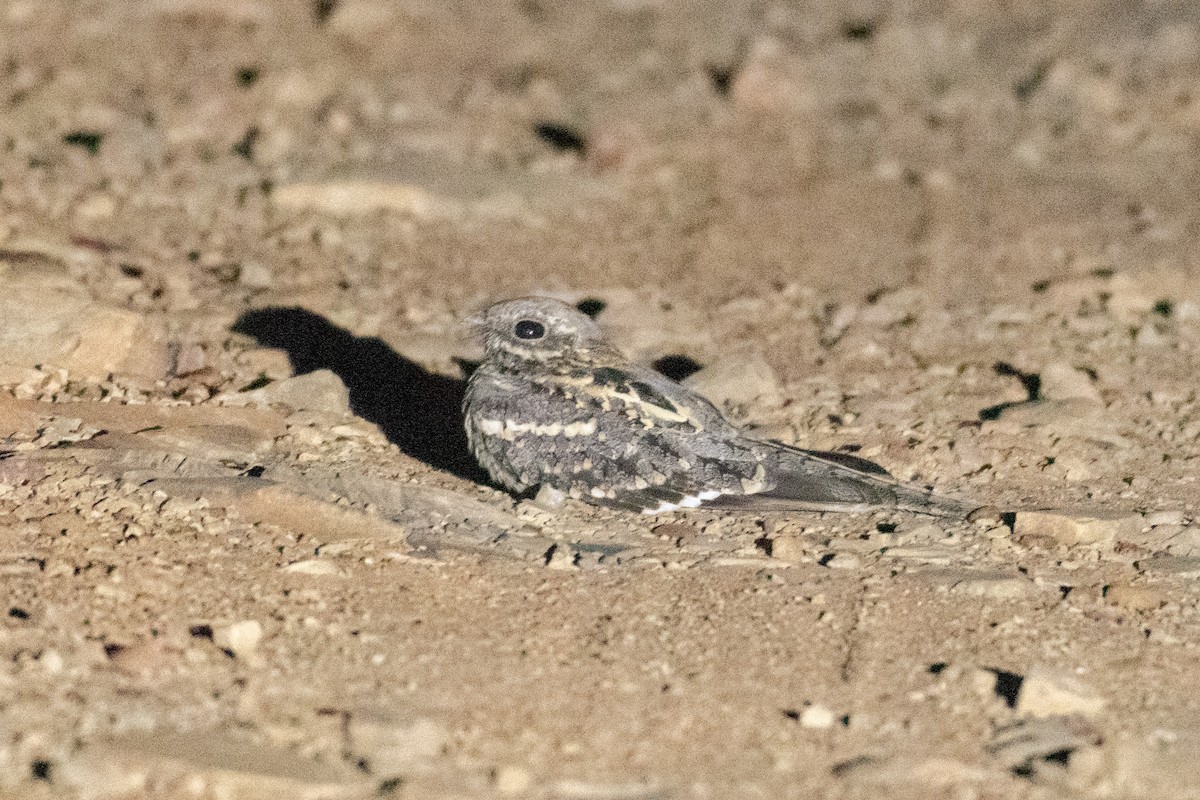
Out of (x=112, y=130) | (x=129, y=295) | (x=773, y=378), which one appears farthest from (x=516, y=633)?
(x=112, y=130)

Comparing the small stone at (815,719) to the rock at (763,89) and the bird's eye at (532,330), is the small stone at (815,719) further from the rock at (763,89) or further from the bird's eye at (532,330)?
the rock at (763,89)

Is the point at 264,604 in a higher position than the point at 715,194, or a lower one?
lower

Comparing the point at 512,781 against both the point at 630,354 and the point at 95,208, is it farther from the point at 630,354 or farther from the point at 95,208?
the point at 95,208

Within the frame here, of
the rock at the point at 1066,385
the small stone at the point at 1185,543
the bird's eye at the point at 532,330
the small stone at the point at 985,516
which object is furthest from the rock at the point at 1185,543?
the bird's eye at the point at 532,330

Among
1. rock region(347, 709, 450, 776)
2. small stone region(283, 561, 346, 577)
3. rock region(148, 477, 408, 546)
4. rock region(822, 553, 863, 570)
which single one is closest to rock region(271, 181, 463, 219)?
rock region(148, 477, 408, 546)

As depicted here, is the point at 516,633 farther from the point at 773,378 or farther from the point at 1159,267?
the point at 1159,267

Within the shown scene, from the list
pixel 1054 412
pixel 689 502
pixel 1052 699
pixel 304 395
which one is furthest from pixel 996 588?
pixel 304 395
